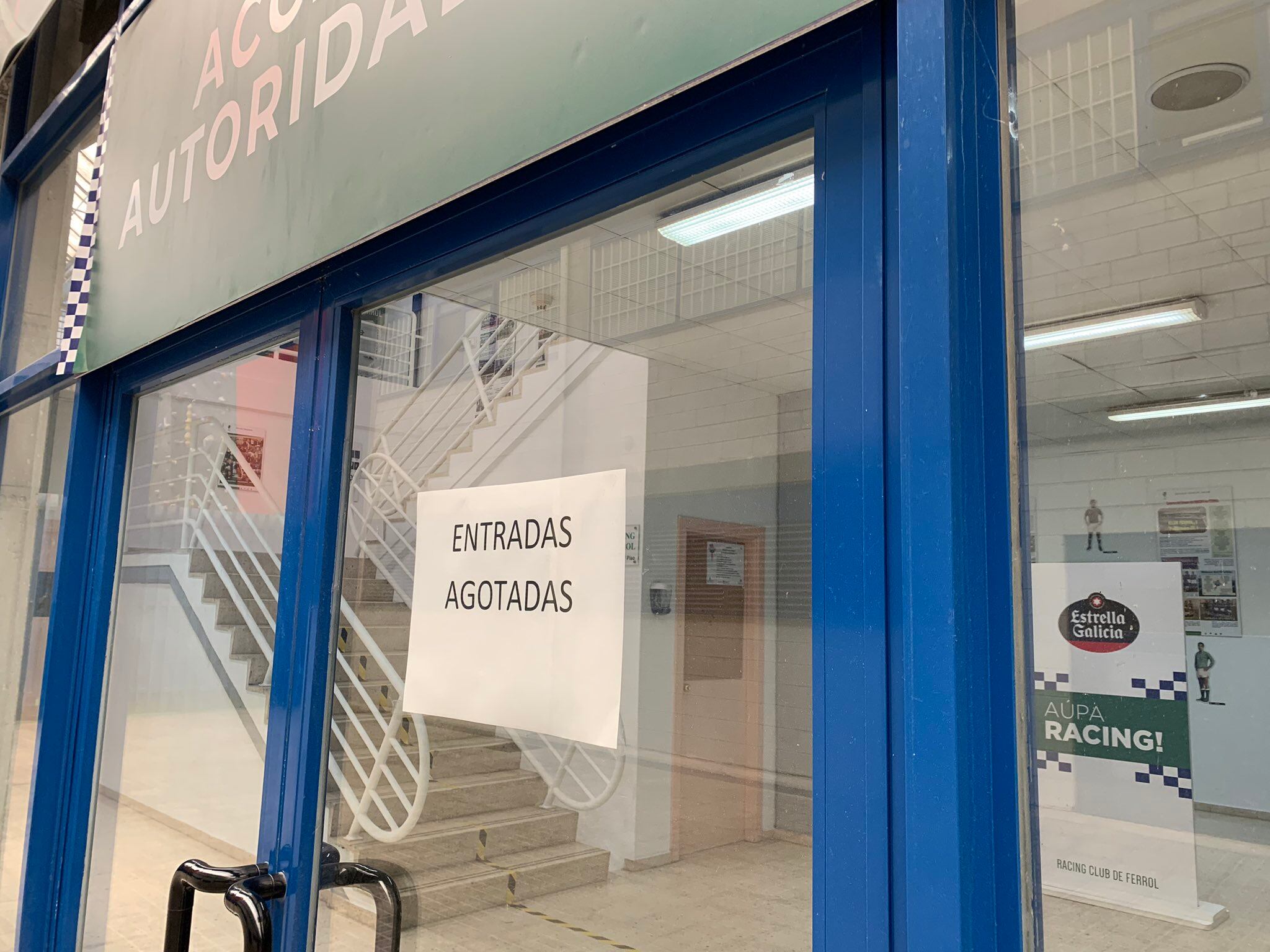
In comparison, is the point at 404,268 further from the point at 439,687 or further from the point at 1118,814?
the point at 1118,814

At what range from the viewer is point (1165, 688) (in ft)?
1.78

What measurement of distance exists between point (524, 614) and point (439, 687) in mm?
184

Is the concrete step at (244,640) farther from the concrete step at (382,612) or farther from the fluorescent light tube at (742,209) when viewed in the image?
the fluorescent light tube at (742,209)

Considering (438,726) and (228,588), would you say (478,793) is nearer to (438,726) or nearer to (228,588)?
(438,726)

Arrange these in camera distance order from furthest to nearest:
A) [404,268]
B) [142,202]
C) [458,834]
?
1. [142,202]
2. [404,268]
3. [458,834]

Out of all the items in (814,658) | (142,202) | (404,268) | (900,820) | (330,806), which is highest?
(142,202)

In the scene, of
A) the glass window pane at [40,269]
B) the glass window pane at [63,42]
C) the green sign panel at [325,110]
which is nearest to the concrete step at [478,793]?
the green sign panel at [325,110]

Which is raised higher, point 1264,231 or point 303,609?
point 1264,231

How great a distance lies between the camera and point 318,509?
1357 mm

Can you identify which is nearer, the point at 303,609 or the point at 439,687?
the point at 439,687

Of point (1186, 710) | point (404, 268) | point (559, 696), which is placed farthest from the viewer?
point (404, 268)

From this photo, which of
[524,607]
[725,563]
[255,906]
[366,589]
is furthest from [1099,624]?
[255,906]

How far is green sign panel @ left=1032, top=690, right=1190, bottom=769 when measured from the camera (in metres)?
0.54

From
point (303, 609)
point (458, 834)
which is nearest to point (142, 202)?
point (303, 609)
